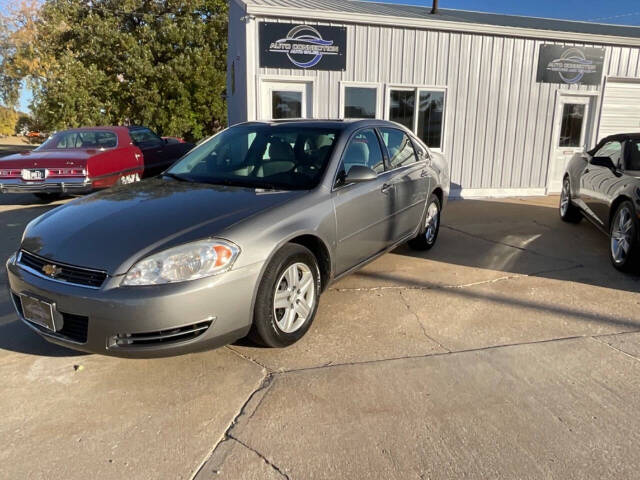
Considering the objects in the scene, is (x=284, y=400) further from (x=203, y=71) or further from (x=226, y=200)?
(x=203, y=71)

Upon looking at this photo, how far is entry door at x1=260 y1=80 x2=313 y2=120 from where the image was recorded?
8922 millimetres

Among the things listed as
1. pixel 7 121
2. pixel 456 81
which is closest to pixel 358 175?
pixel 456 81

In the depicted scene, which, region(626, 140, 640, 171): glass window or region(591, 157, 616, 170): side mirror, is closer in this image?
region(626, 140, 640, 171): glass window

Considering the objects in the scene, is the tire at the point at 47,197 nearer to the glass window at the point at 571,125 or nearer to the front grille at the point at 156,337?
the front grille at the point at 156,337

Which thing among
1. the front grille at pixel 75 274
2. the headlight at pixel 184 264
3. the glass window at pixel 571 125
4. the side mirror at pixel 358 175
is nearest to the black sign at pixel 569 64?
the glass window at pixel 571 125

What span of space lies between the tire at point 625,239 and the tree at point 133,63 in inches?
833

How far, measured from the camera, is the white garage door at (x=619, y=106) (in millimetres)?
10406

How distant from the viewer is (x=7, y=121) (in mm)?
49875

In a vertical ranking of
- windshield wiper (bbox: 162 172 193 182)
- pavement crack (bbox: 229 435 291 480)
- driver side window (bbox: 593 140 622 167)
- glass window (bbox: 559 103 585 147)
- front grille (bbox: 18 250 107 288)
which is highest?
glass window (bbox: 559 103 585 147)

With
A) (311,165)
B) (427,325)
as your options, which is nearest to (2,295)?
(311,165)

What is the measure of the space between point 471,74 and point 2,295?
8958 mm

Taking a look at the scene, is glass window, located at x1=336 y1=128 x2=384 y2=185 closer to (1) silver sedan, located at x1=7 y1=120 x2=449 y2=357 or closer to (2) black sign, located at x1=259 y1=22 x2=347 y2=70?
(1) silver sedan, located at x1=7 y1=120 x2=449 y2=357

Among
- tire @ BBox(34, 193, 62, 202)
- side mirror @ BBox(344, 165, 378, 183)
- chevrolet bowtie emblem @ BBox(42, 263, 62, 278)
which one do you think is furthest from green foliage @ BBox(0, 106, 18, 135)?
side mirror @ BBox(344, 165, 378, 183)

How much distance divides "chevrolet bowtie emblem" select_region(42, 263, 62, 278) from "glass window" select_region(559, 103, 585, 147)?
417 inches
